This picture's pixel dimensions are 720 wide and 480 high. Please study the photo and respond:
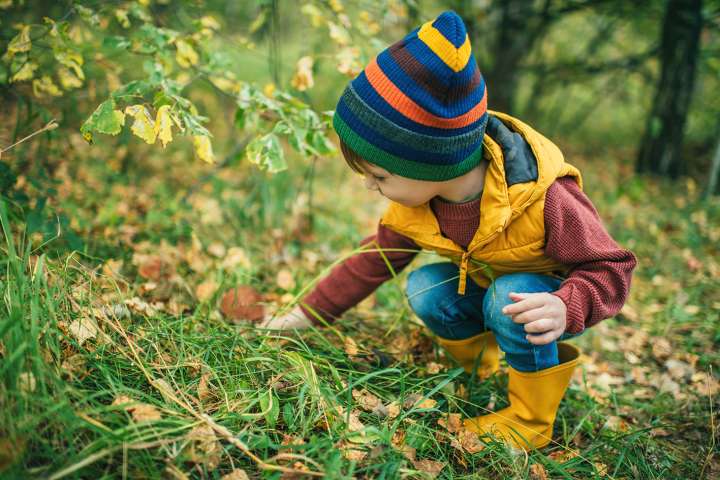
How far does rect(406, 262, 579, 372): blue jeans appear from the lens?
1.45m

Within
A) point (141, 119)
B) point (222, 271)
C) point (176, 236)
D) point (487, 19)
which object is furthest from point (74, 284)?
point (487, 19)

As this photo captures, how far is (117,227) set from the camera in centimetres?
242

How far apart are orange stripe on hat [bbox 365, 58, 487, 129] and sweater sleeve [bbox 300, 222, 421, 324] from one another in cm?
56

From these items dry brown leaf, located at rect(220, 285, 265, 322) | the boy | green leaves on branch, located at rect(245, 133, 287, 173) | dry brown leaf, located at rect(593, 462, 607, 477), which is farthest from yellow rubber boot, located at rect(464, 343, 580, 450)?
→ green leaves on branch, located at rect(245, 133, 287, 173)

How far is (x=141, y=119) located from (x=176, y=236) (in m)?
1.13

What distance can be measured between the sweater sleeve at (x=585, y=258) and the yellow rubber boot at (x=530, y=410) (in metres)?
0.20

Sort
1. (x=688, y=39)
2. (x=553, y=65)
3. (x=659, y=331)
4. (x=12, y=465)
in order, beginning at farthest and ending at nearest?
1. (x=553, y=65)
2. (x=688, y=39)
3. (x=659, y=331)
4. (x=12, y=465)

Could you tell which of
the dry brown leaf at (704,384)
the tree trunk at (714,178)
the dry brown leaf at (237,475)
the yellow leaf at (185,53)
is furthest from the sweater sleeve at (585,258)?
the tree trunk at (714,178)

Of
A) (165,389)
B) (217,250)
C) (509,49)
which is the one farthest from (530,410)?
(509,49)

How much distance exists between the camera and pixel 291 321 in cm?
176

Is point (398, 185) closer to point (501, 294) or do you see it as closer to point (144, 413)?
point (501, 294)

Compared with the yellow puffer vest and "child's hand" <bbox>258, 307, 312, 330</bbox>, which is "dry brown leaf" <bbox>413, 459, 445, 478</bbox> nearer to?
the yellow puffer vest

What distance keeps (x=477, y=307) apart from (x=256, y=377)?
0.80m

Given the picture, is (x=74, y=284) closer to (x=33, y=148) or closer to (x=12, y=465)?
(x=12, y=465)
